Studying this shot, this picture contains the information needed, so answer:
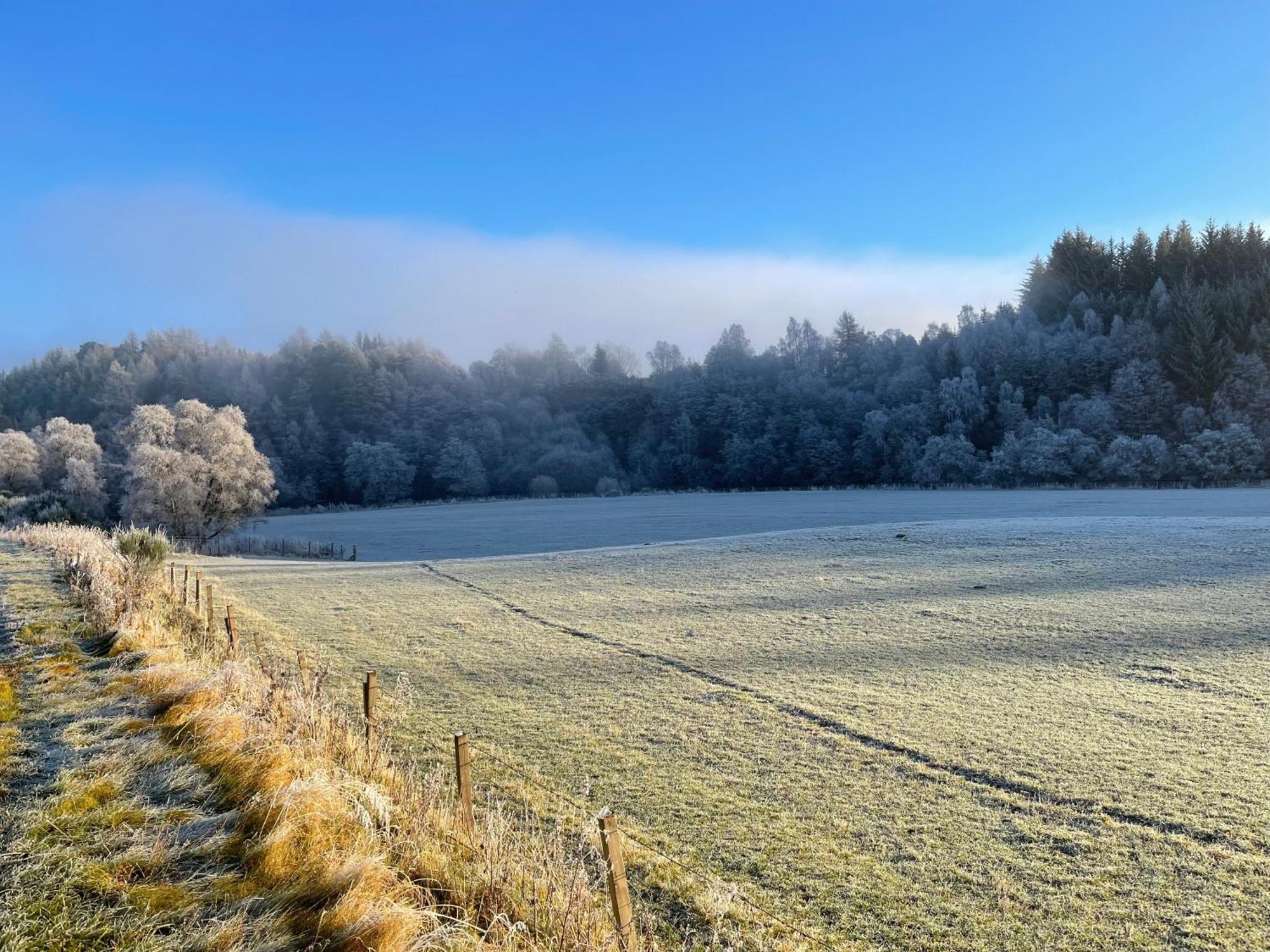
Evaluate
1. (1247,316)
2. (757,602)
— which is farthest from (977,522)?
(1247,316)

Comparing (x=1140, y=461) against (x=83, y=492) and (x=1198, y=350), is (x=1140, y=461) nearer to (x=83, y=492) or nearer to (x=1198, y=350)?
(x=1198, y=350)

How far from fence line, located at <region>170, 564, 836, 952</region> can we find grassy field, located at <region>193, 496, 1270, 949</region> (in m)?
0.17

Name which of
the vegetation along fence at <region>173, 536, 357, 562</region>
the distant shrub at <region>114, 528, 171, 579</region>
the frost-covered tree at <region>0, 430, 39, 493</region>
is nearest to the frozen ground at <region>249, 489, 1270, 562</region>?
the vegetation along fence at <region>173, 536, 357, 562</region>

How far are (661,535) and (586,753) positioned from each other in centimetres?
3727

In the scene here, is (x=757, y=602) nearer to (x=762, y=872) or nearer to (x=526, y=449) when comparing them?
(x=762, y=872)

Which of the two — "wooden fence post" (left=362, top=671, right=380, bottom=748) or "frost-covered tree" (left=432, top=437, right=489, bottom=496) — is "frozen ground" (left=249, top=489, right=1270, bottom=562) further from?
"wooden fence post" (left=362, top=671, right=380, bottom=748)

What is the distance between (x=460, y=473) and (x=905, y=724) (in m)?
98.8

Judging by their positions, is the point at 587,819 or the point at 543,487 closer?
the point at 587,819

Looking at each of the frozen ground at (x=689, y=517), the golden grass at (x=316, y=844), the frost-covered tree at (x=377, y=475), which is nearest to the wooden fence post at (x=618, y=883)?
the golden grass at (x=316, y=844)

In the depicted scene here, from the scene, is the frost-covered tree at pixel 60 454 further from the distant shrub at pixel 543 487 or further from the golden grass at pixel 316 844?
the golden grass at pixel 316 844

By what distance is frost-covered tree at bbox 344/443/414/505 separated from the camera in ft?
330

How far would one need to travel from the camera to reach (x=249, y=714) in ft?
24.6

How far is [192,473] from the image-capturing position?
51000mm

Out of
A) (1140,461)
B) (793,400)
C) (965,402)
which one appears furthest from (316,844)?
(793,400)
